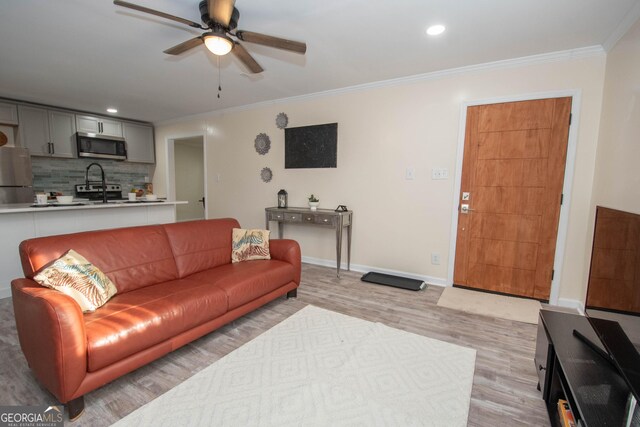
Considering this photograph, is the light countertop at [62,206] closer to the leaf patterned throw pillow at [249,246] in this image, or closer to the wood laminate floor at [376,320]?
the wood laminate floor at [376,320]

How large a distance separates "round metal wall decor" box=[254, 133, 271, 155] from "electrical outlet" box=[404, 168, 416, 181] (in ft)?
7.07

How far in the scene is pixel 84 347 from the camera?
1.39 m

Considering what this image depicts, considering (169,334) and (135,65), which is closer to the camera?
(169,334)

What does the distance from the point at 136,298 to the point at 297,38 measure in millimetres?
2359

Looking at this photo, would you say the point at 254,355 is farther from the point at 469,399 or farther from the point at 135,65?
the point at 135,65

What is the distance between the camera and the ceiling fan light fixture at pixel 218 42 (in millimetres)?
1913

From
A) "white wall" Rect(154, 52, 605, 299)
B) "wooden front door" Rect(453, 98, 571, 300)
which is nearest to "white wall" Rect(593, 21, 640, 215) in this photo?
"white wall" Rect(154, 52, 605, 299)

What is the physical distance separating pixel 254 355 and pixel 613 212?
2167 millimetres

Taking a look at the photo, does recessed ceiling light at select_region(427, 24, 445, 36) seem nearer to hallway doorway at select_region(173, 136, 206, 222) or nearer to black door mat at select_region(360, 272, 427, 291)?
black door mat at select_region(360, 272, 427, 291)

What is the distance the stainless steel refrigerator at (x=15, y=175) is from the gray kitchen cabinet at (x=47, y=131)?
330mm

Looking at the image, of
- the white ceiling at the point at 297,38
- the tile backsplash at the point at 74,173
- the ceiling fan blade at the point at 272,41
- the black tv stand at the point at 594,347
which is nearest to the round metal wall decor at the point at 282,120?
the white ceiling at the point at 297,38

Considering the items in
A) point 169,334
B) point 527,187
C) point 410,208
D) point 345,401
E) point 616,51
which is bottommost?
point 345,401

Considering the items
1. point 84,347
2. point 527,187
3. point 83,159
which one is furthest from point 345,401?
point 83,159
